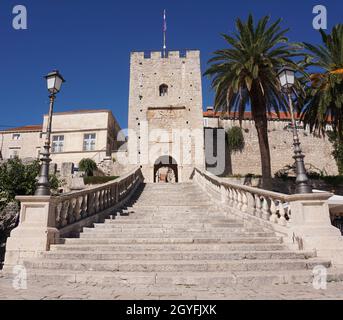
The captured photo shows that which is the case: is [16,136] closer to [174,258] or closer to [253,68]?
[253,68]

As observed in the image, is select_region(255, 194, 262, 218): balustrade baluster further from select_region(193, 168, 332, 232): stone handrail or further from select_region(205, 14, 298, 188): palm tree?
select_region(205, 14, 298, 188): palm tree

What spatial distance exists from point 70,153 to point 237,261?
29.0 metres

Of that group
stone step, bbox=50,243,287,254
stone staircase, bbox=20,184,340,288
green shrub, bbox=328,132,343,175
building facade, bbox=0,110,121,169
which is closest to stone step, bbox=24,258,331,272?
stone staircase, bbox=20,184,340,288

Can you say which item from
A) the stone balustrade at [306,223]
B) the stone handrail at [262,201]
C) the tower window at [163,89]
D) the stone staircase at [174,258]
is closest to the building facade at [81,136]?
the tower window at [163,89]

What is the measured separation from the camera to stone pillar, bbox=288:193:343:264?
545 cm

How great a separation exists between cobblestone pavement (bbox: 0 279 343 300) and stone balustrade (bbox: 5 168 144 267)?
132cm

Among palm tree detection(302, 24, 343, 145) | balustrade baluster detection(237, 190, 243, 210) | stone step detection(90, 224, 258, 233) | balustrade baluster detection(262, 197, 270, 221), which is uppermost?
palm tree detection(302, 24, 343, 145)

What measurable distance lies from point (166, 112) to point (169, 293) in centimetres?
1974

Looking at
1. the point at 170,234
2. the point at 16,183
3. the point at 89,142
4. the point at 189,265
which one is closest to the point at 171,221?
the point at 170,234

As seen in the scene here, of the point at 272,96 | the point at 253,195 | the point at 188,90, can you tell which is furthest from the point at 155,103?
the point at 253,195

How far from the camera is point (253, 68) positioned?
44.5ft
